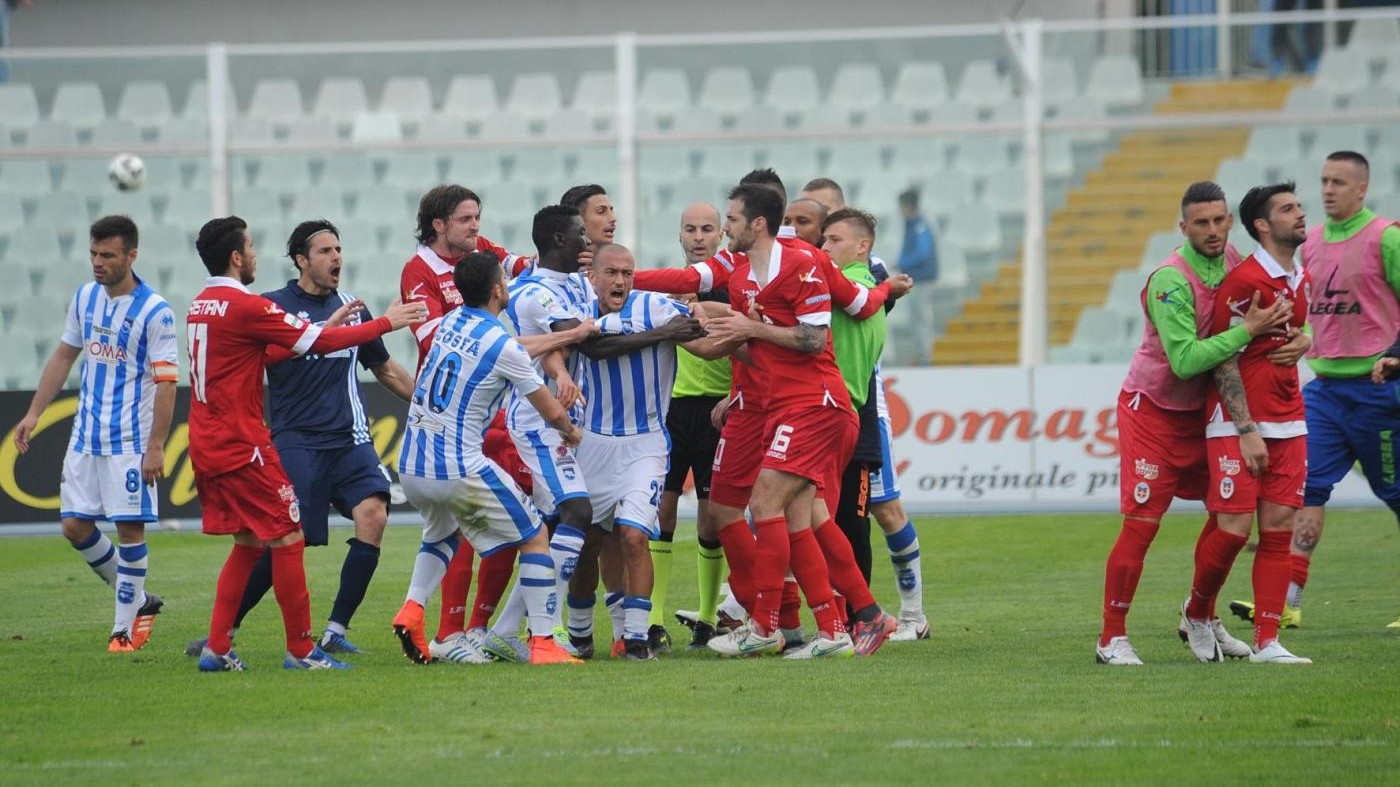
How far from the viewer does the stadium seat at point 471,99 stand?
2095 cm

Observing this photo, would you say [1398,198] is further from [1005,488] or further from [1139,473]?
[1139,473]

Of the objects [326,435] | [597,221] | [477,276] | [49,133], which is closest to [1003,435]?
[597,221]

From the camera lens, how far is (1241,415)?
8039 millimetres

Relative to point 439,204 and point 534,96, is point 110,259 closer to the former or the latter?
point 439,204

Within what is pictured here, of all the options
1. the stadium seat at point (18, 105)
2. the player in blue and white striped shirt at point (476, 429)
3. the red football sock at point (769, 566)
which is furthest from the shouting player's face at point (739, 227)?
the stadium seat at point (18, 105)

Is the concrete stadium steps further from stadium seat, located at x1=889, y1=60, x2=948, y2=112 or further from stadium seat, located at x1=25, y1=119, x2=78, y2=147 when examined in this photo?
stadium seat, located at x1=25, y1=119, x2=78, y2=147

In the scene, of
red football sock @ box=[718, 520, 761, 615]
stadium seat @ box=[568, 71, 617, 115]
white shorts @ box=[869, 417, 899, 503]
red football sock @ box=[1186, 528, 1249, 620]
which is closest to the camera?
red football sock @ box=[1186, 528, 1249, 620]

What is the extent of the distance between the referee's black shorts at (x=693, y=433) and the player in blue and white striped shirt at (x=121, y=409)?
2558 millimetres

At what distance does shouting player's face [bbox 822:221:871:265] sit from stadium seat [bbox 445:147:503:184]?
37.9 ft

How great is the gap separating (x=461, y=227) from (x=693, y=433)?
1609 mm

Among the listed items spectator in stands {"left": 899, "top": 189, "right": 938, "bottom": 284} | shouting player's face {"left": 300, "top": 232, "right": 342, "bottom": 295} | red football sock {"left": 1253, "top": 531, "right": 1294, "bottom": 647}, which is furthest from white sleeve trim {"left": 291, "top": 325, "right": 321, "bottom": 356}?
spectator in stands {"left": 899, "top": 189, "right": 938, "bottom": 284}

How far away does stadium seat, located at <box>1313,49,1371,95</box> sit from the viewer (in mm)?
19703

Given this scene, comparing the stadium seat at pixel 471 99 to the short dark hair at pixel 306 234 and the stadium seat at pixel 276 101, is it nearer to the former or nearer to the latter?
the stadium seat at pixel 276 101

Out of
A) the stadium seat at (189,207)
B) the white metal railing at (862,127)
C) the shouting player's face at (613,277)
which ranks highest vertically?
the white metal railing at (862,127)
